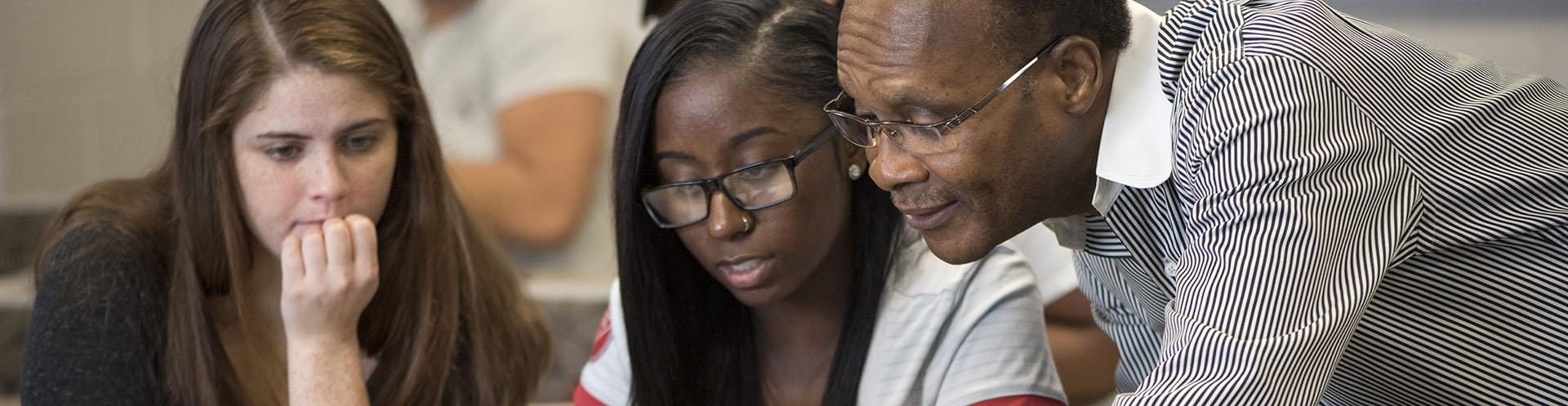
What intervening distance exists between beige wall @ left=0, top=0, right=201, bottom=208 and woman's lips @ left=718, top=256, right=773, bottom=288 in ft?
6.96

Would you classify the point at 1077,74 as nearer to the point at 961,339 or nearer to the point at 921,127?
the point at 921,127

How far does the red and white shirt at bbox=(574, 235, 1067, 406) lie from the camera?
3.97 feet

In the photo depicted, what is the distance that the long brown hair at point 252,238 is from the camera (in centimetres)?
140

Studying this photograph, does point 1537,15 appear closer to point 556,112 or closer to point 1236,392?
point 1236,392

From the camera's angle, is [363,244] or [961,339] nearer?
[961,339]

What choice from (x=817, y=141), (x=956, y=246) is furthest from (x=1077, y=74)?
(x=817, y=141)

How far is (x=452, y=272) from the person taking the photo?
156 centimetres

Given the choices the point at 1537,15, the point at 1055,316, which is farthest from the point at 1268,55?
the point at 1537,15

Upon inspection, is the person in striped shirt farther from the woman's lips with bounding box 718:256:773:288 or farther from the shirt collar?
the woman's lips with bounding box 718:256:773:288

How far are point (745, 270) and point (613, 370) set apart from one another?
26 cm

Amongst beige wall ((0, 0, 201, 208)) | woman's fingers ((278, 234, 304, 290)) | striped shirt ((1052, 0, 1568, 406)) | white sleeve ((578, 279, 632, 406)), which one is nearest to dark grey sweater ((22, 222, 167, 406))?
woman's fingers ((278, 234, 304, 290))

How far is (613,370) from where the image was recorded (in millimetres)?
1412

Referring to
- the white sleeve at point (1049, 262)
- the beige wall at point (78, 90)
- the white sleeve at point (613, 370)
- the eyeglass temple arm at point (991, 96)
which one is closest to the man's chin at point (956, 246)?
the eyeglass temple arm at point (991, 96)

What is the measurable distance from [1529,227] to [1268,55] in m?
0.30
